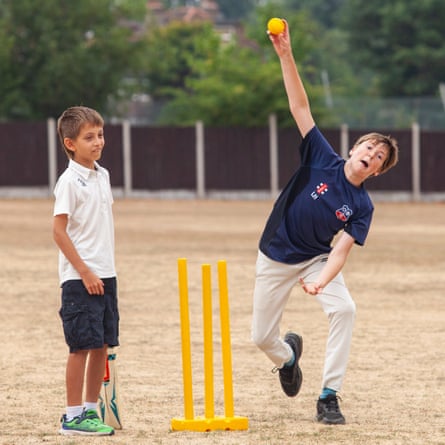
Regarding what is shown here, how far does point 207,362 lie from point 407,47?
5842 cm

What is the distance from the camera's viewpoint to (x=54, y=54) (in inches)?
1628

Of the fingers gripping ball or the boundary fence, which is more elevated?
the fingers gripping ball

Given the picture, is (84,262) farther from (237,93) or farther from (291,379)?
(237,93)

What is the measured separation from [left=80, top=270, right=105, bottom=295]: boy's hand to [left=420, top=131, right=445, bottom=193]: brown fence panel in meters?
28.5

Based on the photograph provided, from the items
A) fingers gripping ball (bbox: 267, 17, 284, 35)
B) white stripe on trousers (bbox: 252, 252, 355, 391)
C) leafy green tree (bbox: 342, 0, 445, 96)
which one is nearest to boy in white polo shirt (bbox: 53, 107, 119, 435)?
white stripe on trousers (bbox: 252, 252, 355, 391)

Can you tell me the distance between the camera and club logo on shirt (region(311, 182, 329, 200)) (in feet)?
23.5

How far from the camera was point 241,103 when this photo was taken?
37469mm

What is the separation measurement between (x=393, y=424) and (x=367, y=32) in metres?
60.6

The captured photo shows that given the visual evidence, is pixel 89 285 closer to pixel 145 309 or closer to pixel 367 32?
pixel 145 309

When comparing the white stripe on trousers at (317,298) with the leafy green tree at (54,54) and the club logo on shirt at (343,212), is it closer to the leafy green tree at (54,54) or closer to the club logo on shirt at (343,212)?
the club logo on shirt at (343,212)

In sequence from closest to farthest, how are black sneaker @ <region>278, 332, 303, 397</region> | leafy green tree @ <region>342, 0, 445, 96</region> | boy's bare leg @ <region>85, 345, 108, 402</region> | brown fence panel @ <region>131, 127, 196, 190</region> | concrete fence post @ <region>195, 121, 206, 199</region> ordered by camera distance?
boy's bare leg @ <region>85, 345, 108, 402</region>
black sneaker @ <region>278, 332, 303, 397</region>
concrete fence post @ <region>195, 121, 206, 199</region>
brown fence panel @ <region>131, 127, 196, 190</region>
leafy green tree @ <region>342, 0, 445, 96</region>

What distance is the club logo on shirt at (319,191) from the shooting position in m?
7.17

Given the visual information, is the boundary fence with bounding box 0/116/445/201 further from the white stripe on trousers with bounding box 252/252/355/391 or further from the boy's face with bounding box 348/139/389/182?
the boy's face with bounding box 348/139/389/182

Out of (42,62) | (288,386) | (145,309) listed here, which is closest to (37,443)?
(288,386)
